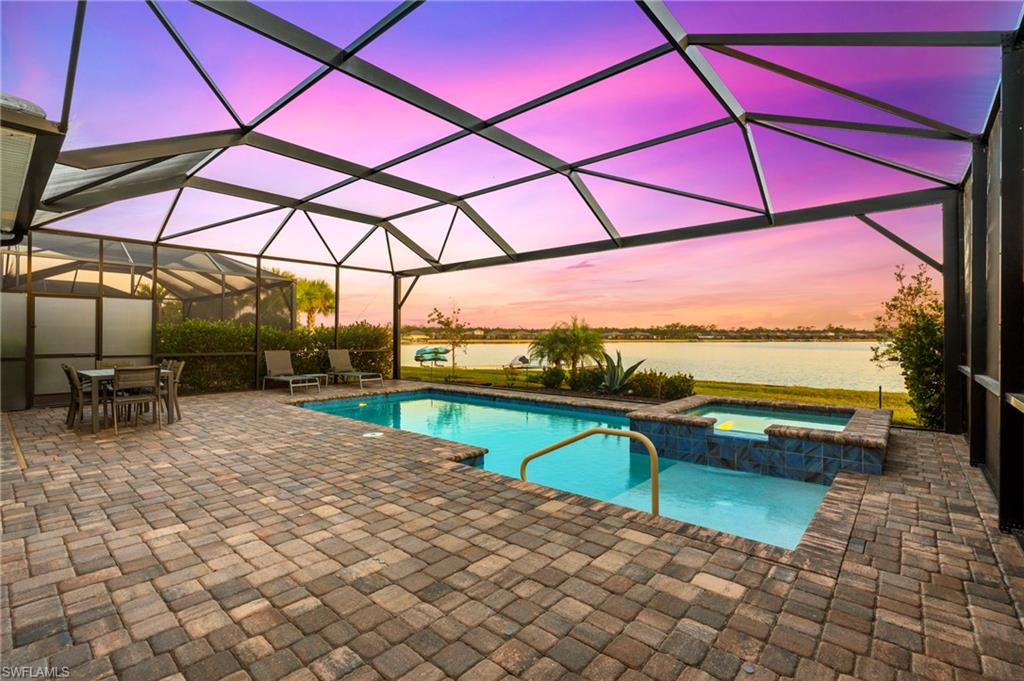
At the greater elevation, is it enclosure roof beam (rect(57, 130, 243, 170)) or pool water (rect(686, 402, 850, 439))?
enclosure roof beam (rect(57, 130, 243, 170))

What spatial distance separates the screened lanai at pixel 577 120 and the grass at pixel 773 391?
4558mm

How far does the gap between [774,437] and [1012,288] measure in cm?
298

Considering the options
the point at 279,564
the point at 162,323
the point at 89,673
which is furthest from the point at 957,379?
the point at 162,323

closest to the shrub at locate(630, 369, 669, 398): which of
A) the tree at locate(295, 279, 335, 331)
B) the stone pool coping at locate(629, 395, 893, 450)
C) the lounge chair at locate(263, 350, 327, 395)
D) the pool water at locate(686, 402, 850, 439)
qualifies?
the stone pool coping at locate(629, 395, 893, 450)

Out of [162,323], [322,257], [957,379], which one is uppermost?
[322,257]

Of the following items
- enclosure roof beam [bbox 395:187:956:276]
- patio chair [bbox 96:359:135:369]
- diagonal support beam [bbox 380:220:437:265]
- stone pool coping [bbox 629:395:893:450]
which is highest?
diagonal support beam [bbox 380:220:437:265]

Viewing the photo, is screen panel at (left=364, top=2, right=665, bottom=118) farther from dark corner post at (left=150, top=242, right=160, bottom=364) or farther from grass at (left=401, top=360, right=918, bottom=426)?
dark corner post at (left=150, top=242, right=160, bottom=364)

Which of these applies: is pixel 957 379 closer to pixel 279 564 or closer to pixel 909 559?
pixel 909 559

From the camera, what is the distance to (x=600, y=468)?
661cm

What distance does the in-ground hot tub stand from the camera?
4977mm

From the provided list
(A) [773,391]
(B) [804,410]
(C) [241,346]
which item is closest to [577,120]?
(B) [804,410]

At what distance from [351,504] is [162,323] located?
8.92 m

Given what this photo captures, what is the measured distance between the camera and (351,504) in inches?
142

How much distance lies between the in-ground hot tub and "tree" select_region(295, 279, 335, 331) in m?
9.64
